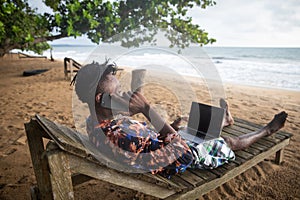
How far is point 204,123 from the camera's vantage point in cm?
262

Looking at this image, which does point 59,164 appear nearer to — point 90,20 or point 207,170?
point 207,170

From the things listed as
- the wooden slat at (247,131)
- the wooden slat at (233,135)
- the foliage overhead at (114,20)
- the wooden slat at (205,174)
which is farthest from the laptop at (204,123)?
the foliage overhead at (114,20)

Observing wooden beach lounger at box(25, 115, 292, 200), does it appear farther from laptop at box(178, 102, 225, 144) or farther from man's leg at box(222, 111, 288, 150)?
laptop at box(178, 102, 225, 144)

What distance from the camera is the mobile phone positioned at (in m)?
1.57

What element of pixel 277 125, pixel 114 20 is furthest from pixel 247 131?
pixel 114 20

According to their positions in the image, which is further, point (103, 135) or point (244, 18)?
point (244, 18)

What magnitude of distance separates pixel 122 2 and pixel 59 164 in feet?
16.9

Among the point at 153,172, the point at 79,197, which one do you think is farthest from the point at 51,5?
the point at 153,172

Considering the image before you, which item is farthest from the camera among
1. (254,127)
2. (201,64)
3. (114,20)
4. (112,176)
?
(114,20)

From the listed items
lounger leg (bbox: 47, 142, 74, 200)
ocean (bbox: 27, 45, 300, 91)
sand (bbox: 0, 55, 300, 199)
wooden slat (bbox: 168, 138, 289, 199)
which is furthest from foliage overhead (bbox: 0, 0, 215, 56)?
lounger leg (bbox: 47, 142, 74, 200)

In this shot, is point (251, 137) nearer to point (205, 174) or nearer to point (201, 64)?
point (205, 174)

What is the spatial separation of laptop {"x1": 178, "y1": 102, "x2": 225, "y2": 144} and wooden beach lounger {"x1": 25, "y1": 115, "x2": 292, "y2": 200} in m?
0.39

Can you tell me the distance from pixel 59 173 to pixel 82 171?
165mm

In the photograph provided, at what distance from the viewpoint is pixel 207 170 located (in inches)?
77.2
